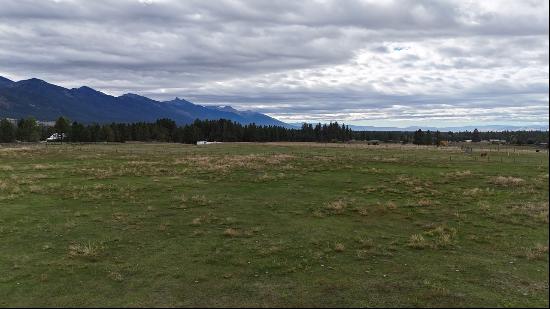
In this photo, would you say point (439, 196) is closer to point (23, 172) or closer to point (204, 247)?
point (204, 247)

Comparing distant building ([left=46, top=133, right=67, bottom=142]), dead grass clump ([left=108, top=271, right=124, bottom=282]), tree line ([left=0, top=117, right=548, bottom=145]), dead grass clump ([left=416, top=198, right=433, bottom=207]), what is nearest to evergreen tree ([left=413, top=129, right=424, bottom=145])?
tree line ([left=0, top=117, right=548, bottom=145])

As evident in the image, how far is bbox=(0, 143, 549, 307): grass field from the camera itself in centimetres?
1266

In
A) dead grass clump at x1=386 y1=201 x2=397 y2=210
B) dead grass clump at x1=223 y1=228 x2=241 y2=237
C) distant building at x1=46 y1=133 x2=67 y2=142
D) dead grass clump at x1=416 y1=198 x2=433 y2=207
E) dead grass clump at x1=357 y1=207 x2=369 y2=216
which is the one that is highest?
distant building at x1=46 y1=133 x2=67 y2=142

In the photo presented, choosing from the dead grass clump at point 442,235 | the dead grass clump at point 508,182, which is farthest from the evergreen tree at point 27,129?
the dead grass clump at point 442,235

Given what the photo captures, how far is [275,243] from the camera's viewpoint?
1833cm

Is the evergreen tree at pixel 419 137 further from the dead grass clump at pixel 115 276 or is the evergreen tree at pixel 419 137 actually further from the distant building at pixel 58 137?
the dead grass clump at pixel 115 276

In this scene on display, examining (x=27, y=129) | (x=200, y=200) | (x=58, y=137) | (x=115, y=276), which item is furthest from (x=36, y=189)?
(x=58, y=137)

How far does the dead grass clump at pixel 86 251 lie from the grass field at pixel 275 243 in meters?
0.05

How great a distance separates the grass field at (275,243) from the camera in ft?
41.5

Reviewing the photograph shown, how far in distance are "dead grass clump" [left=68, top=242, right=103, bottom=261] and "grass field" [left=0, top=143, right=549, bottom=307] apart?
2.0 inches

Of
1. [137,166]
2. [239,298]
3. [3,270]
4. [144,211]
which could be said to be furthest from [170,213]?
[137,166]

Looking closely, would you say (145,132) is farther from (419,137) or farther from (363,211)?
(363,211)

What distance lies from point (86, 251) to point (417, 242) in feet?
44.7

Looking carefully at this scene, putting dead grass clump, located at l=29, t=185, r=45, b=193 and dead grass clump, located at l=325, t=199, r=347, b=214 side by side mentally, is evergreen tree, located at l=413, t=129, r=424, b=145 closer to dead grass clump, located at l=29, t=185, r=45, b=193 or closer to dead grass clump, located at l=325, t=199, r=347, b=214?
dead grass clump, located at l=325, t=199, r=347, b=214
